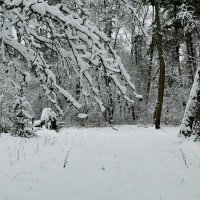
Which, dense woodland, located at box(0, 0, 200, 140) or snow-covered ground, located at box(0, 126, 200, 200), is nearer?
dense woodland, located at box(0, 0, 200, 140)

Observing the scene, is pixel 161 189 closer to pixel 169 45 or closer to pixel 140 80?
pixel 169 45

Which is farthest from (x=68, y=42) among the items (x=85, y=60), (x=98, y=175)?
(x=85, y=60)

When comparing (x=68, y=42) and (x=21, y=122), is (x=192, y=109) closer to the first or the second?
(x=21, y=122)

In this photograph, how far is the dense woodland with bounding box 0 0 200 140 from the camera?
11.1ft

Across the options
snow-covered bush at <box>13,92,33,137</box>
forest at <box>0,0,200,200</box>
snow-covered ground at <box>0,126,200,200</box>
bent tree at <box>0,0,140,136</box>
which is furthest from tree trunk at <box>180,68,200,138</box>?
bent tree at <box>0,0,140,136</box>

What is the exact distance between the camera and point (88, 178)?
582 cm

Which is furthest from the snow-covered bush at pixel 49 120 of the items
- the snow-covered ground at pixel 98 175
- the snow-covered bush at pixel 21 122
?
the snow-covered ground at pixel 98 175

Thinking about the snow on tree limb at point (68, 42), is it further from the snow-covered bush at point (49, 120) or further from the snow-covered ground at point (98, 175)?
the snow-covered bush at point (49, 120)

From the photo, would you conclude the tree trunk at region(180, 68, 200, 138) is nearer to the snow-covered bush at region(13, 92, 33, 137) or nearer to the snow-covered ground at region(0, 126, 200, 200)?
the snow-covered ground at region(0, 126, 200, 200)

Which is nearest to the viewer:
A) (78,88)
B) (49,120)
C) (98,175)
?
(98,175)

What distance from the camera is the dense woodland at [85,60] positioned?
134 inches

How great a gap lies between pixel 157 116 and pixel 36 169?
1217cm

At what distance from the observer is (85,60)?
9.45 metres

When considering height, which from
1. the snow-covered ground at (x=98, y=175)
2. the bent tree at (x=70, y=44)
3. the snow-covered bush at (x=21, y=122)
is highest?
the bent tree at (x=70, y=44)
